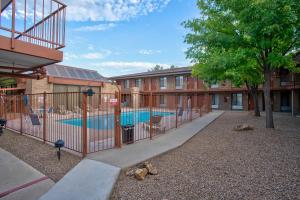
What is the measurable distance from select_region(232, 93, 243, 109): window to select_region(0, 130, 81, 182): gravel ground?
23.7 m

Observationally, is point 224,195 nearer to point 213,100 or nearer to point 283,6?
point 283,6

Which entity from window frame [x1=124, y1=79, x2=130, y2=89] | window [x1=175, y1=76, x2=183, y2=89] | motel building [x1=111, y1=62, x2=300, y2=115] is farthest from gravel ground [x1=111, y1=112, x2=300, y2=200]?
window frame [x1=124, y1=79, x2=130, y2=89]

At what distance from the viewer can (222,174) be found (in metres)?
4.18

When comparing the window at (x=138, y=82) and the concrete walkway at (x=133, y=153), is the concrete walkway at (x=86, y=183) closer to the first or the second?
the concrete walkway at (x=133, y=153)

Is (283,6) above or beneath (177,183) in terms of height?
above

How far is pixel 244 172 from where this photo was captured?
4.27 m

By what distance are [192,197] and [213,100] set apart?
2433 centimetres

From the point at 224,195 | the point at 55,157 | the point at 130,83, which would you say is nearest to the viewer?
the point at 224,195

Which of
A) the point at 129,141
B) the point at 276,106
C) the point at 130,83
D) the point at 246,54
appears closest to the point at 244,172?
the point at 129,141

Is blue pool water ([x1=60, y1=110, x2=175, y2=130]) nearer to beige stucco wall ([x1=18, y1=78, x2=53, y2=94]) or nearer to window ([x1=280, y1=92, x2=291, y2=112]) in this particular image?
beige stucco wall ([x1=18, y1=78, x2=53, y2=94])

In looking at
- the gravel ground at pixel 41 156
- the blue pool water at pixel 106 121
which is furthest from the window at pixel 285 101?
the gravel ground at pixel 41 156

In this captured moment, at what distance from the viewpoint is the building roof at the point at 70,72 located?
18.6 metres

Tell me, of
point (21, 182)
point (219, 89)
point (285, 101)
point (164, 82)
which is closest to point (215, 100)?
point (219, 89)

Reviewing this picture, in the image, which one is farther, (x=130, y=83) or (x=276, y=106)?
(x=130, y=83)
